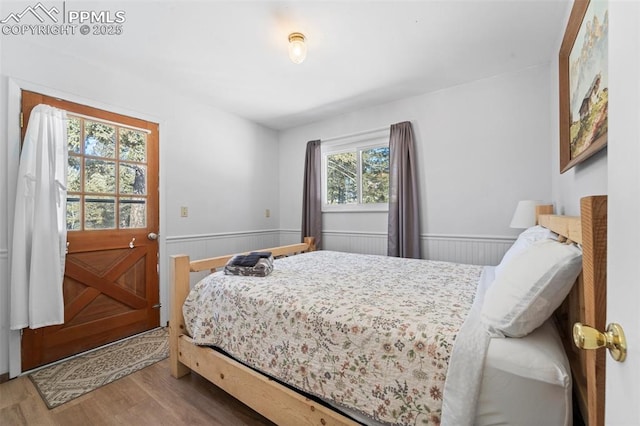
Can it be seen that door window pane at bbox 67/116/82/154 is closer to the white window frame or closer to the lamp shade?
the white window frame

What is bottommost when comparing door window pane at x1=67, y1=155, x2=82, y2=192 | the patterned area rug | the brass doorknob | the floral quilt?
the patterned area rug

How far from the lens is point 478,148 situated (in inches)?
106

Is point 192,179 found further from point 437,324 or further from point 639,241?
point 639,241

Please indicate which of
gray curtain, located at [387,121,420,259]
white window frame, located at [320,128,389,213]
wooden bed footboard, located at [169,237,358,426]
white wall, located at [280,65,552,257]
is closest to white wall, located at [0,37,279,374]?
white window frame, located at [320,128,389,213]

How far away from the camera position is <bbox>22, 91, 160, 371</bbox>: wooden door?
2.19m

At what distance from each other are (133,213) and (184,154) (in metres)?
0.80

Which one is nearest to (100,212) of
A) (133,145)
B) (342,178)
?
(133,145)

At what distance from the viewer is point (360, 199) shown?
3.51m

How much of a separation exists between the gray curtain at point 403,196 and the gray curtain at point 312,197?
1007mm

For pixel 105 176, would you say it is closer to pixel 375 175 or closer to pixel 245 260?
pixel 245 260

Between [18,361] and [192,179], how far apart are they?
6.37 feet

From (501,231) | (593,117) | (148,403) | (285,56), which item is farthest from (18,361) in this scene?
(501,231)

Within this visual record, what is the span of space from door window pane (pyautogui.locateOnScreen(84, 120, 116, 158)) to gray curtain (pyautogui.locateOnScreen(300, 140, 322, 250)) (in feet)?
6.96

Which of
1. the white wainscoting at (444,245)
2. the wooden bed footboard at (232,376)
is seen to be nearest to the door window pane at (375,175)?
the white wainscoting at (444,245)
